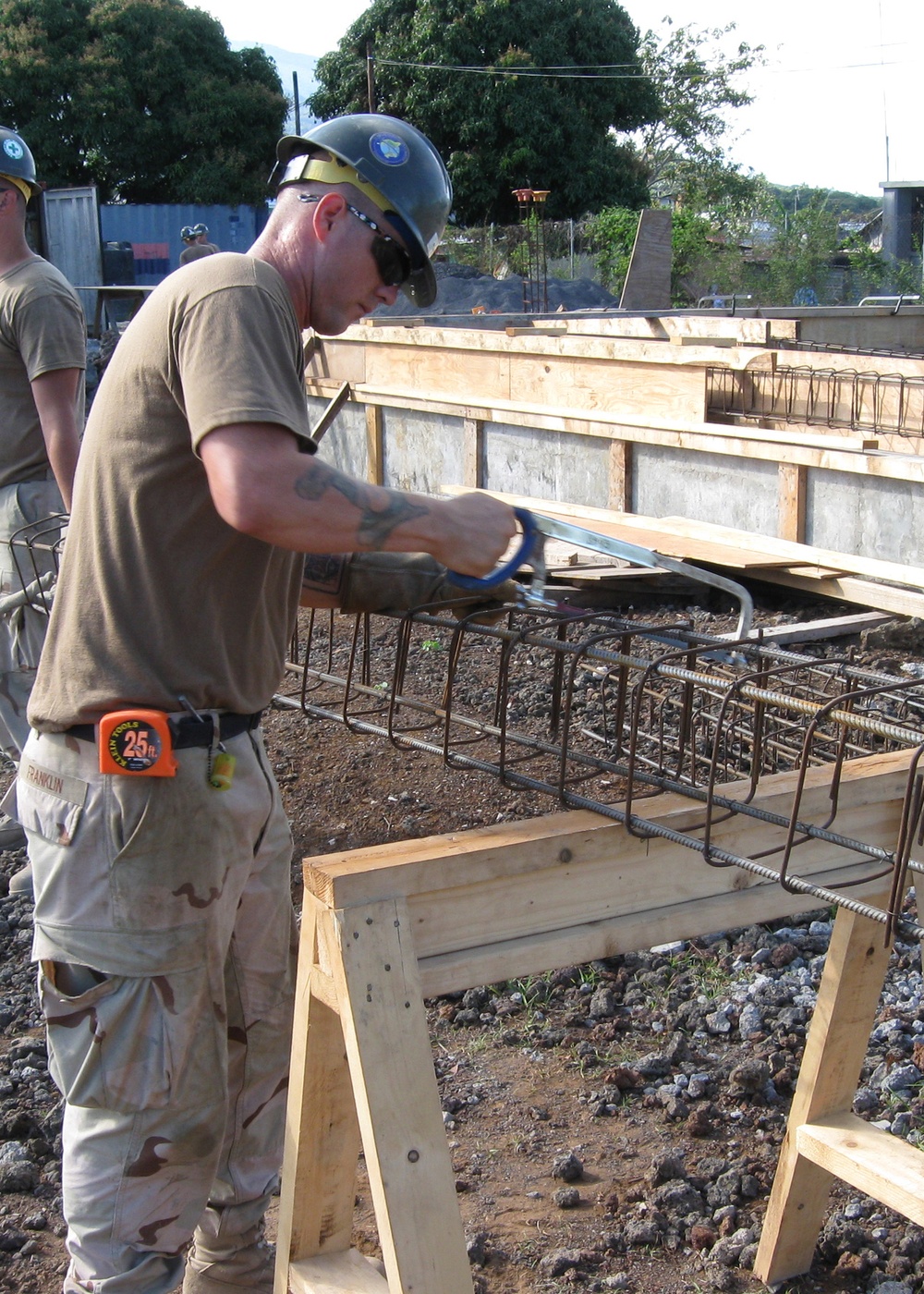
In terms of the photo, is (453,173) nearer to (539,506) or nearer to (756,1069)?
(539,506)

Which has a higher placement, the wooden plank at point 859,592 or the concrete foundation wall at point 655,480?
the concrete foundation wall at point 655,480

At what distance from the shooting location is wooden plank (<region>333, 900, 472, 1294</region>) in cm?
183

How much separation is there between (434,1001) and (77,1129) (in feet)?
5.90

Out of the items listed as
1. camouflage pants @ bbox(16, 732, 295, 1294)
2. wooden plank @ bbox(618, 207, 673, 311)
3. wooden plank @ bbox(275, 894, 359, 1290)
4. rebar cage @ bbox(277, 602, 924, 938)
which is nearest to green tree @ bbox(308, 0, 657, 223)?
wooden plank @ bbox(618, 207, 673, 311)

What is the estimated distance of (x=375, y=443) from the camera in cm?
1062

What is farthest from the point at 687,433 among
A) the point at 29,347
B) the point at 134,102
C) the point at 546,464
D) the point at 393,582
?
the point at 134,102

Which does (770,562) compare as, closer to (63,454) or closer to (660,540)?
(660,540)

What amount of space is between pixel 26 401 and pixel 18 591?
0.62m

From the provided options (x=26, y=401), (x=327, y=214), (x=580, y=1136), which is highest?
(x=327, y=214)

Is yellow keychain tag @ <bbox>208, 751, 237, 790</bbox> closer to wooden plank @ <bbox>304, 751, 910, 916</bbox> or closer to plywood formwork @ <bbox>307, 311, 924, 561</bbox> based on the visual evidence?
wooden plank @ <bbox>304, 751, 910, 916</bbox>

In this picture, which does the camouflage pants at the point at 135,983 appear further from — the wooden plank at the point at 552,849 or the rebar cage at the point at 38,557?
the rebar cage at the point at 38,557

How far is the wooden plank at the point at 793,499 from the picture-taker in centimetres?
701

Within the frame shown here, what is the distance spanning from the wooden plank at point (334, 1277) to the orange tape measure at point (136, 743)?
0.93 meters

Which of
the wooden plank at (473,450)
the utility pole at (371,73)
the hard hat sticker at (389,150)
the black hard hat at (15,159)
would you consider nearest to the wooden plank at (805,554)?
the wooden plank at (473,450)
